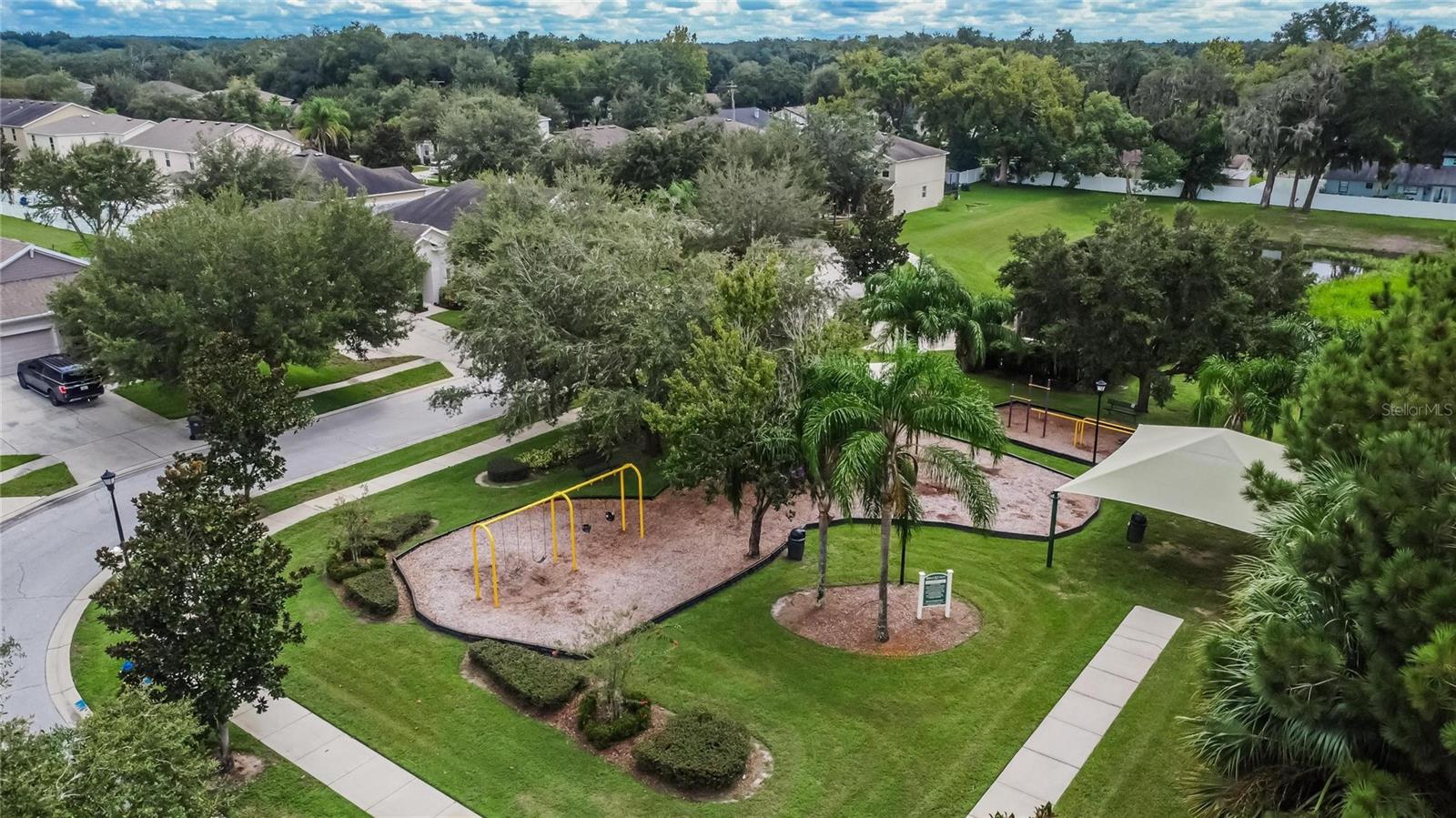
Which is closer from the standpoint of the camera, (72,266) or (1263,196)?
(72,266)

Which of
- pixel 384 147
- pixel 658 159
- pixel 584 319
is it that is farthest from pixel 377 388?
pixel 384 147

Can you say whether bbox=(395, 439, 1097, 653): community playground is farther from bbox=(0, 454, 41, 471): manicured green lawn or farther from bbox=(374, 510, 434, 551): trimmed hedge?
bbox=(0, 454, 41, 471): manicured green lawn

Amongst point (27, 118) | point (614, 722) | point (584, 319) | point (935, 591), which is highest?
point (27, 118)

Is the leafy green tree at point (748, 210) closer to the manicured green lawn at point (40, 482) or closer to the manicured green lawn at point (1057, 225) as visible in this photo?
the manicured green lawn at point (1057, 225)

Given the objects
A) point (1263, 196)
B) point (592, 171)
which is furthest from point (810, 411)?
point (1263, 196)

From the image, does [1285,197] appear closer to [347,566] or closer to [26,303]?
[347,566]

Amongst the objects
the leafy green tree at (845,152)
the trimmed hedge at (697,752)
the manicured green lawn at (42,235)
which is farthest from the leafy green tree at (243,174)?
the trimmed hedge at (697,752)

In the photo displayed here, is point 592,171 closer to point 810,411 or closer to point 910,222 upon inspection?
point 810,411
